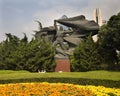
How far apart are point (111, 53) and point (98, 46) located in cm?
185

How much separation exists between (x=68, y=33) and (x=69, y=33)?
14 centimetres

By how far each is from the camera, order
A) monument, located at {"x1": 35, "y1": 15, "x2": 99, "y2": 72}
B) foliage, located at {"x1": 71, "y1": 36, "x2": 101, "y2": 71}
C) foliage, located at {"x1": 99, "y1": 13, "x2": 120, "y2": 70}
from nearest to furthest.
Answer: foliage, located at {"x1": 99, "y1": 13, "x2": 120, "y2": 70} → foliage, located at {"x1": 71, "y1": 36, "x2": 101, "y2": 71} → monument, located at {"x1": 35, "y1": 15, "x2": 99, "y2": 72}

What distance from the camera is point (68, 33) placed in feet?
142

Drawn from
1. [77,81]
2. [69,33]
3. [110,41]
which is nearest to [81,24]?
[69,33]

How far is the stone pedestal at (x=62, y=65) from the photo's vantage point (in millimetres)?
39812

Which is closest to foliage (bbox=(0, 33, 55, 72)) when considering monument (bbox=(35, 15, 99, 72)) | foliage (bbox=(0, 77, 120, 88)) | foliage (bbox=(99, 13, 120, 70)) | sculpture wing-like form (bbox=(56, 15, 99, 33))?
monument (bbox=(35, 15, 99, 72))

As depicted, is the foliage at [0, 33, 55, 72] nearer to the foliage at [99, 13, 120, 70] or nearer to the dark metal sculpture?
the dark metal sculpture

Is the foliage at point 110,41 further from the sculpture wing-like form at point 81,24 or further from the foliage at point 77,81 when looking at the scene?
the foliage at point 77,81

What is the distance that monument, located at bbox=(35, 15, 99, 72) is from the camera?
137 feet

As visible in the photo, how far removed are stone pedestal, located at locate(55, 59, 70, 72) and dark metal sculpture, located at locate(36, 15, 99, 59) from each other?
1030mm

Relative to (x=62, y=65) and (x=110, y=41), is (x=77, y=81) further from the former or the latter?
(x=62, y=65)

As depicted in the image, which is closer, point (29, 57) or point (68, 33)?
point (29, 57)

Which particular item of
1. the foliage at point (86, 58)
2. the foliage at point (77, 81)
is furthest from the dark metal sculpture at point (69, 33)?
the foliage at point (77, 81)

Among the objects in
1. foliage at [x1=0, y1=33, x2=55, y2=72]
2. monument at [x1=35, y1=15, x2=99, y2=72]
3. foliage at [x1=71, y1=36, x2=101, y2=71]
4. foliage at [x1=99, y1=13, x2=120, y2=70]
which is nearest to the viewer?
foliage at [x1=99, y1=13, x2=120, y2=70]
